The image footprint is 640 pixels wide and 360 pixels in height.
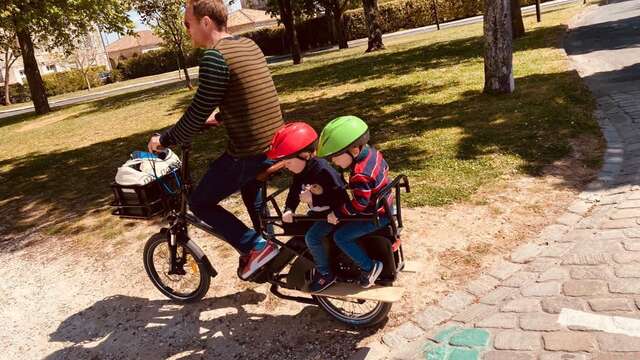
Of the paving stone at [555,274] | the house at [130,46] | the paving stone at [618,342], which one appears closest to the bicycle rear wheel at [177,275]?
the paving stone at [555,274]

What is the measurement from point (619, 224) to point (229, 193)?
12.2ft

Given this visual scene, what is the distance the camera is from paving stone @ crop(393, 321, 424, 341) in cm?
378

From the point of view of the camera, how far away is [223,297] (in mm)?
4793

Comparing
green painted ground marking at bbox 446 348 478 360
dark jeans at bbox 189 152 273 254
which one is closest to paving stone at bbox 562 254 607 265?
green painted ground marking at bbox 446 348 478 360

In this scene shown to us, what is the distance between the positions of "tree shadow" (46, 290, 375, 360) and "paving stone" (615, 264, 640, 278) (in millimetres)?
→ 2088

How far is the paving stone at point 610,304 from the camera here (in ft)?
11.7

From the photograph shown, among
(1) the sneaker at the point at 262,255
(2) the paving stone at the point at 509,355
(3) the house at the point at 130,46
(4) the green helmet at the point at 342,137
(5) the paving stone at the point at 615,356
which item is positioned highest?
(3) the house at the point at 130,46

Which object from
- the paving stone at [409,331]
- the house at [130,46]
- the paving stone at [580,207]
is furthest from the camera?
the house at [130,46]

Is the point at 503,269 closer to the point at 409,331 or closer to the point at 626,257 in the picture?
the point at 626,257

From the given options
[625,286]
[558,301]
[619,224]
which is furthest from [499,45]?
[558,301]

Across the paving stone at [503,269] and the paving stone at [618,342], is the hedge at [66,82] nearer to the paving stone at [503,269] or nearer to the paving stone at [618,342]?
the paving stone at [503,269]

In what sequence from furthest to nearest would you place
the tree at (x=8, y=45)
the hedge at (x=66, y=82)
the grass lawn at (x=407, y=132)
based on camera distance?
1. the hedge at (x=66, y=82)
2. the tree at (x=8, y=45)
3. the grass lawn at (x=407, y=132)

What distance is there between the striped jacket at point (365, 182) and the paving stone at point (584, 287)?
175 centimetres

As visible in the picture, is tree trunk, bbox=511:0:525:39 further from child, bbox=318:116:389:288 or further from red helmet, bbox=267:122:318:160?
red helmet, bbox=267:122:318:160
